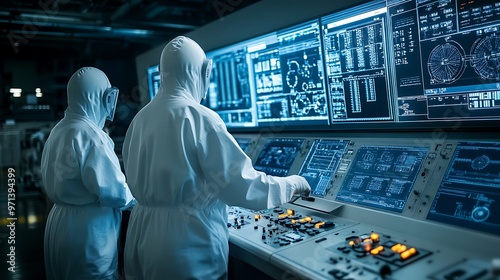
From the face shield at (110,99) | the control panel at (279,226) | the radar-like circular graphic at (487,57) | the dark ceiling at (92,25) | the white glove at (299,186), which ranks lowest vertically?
the control panel at (279,226)

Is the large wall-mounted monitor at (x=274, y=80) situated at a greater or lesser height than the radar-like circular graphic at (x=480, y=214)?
greater

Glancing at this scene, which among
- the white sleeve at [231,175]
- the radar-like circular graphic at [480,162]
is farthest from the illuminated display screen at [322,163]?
the radar-like circular graphic at [480,162]

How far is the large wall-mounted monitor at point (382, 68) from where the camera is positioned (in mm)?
1434

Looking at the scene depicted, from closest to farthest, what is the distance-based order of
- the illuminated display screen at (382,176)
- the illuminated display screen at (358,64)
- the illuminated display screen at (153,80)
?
the illuminated display screen at (382,176), the illuminated display screen at (358,64), the illuminated display screen at (153,80)

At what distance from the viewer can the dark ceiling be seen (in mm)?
3492

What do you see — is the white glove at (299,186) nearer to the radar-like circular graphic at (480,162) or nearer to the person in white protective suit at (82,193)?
the radar-like circular graphic at (480,162)

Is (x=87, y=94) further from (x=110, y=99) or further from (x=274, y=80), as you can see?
(x=274, y=80)

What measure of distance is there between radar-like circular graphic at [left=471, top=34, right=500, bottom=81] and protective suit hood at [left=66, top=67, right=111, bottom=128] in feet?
6.57

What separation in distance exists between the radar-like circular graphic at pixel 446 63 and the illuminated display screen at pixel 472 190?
0.97 ft

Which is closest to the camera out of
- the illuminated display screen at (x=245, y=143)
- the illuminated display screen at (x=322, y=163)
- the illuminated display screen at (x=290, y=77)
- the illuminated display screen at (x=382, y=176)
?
the illuminated display screen at (x=382, y=176)

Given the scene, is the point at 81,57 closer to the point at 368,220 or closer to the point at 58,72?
the point at 58,72

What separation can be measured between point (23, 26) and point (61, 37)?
39cm

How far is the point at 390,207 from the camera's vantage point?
155cm

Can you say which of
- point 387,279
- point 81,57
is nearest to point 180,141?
point 387,279
